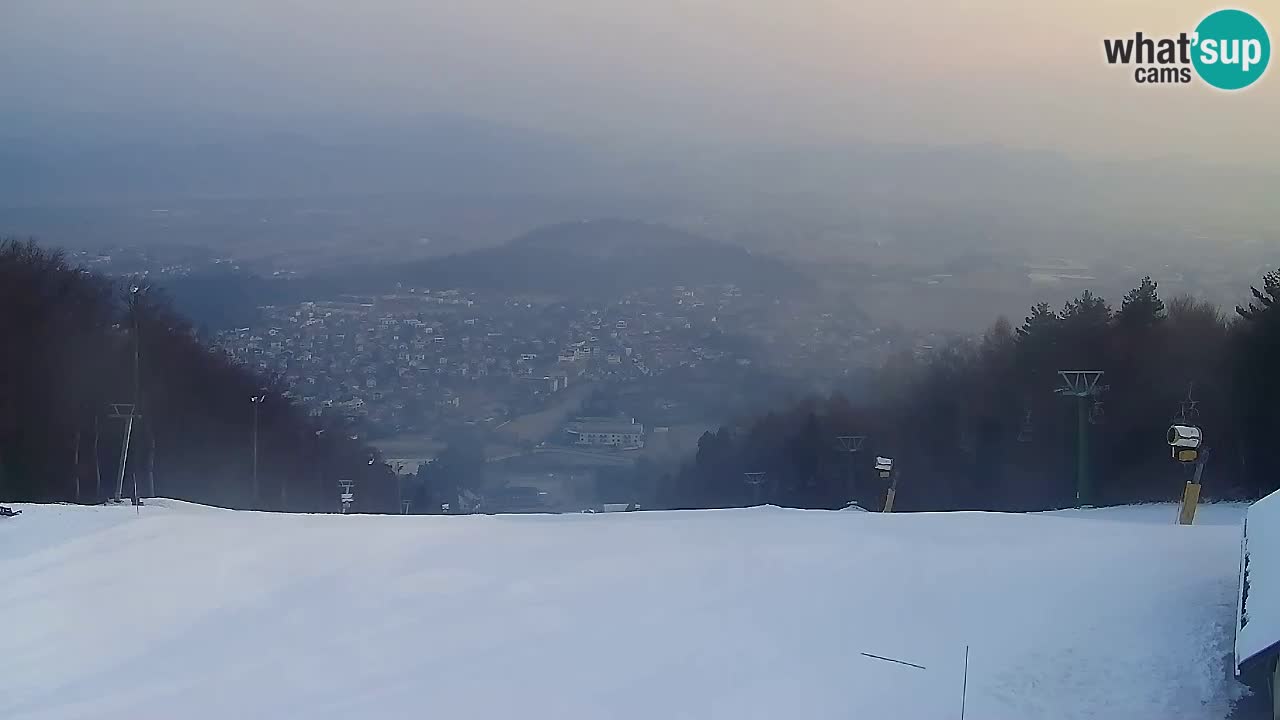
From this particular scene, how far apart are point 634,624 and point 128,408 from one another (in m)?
30.7

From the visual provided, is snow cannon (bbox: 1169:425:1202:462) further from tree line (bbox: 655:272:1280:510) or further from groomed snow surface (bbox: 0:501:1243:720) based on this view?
tree line (bbox: 655:272:1280:510)

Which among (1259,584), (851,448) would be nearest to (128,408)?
(851,448)

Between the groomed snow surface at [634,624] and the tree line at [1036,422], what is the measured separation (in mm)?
17603

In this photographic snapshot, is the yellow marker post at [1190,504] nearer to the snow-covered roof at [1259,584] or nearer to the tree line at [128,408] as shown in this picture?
the snow-covered roof at [1259,584]

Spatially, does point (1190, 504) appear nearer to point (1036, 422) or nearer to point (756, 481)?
point (1036, 422)

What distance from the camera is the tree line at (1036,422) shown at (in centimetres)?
4047

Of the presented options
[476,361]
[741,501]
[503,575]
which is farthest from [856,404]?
[503,575]

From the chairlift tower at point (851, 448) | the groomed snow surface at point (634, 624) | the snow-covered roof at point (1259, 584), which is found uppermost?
the snow-covered roof at point (1259, 584)

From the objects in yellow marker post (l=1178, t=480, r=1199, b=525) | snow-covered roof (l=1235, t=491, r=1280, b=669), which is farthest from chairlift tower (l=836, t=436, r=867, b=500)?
snow-covered roof (l=1235, t=491, r=1280, b=669)

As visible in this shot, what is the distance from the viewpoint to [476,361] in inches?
2803

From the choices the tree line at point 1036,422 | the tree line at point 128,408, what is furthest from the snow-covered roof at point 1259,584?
the tree line at point 128,408

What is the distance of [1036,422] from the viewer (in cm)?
4753

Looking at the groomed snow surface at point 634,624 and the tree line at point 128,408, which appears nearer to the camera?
the groomed snow surface at point 634,624

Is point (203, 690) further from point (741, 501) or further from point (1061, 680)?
point (741, 501)
